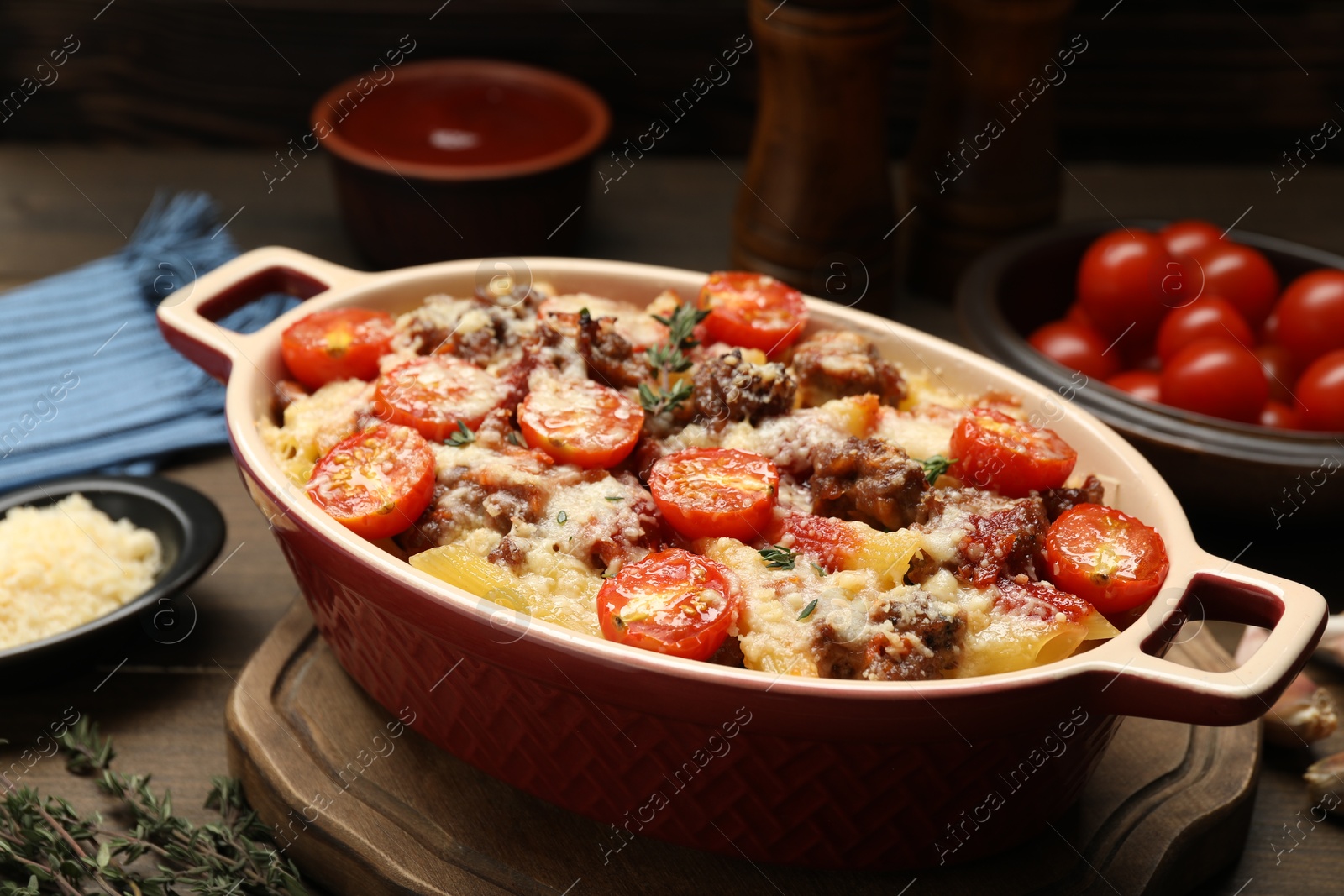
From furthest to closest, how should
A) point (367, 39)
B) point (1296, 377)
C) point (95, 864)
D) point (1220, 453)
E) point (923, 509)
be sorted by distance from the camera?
1. point (367, 39)
2. point (1296, 377)
3. point (1220, 453)
4. point (923, 509)
5. point (95, 864)

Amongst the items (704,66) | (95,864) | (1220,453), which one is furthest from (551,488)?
(704,66)

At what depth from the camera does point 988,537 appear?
1833 mm

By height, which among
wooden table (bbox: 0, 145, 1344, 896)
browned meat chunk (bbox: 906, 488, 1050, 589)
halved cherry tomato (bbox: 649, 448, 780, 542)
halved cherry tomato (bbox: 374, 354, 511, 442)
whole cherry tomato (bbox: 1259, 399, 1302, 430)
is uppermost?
browned meat chunk (bbox: 906, 488, 1050, 589)

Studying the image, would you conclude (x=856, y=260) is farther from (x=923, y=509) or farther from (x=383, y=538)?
(x=383, y=538)

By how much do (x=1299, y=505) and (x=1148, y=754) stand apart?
737 mm

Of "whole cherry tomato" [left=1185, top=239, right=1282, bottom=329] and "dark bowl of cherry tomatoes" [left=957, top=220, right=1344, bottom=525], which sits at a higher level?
"whole cherry tomato" [left=1185, top=239, right=1282, bottom=329]

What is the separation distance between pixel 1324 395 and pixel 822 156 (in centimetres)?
131

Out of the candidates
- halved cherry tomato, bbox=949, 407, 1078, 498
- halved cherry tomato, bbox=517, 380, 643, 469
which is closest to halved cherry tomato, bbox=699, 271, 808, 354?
halved cherry tomato, bbox=517, 380, 643, 469

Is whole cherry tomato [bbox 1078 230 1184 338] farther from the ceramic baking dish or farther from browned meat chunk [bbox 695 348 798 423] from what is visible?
browned meat chunk [bbox 695 348 798 423]

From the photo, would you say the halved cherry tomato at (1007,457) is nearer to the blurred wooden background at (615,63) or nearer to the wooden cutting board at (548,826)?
the wooden cutting board at (548,826)

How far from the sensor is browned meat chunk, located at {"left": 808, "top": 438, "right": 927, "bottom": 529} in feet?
6.24

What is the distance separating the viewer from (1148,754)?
2.08 m

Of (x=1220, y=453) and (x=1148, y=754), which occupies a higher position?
(x=1220, y=453)

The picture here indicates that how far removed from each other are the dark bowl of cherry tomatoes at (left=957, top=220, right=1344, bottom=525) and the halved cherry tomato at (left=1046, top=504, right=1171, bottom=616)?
68 cm
